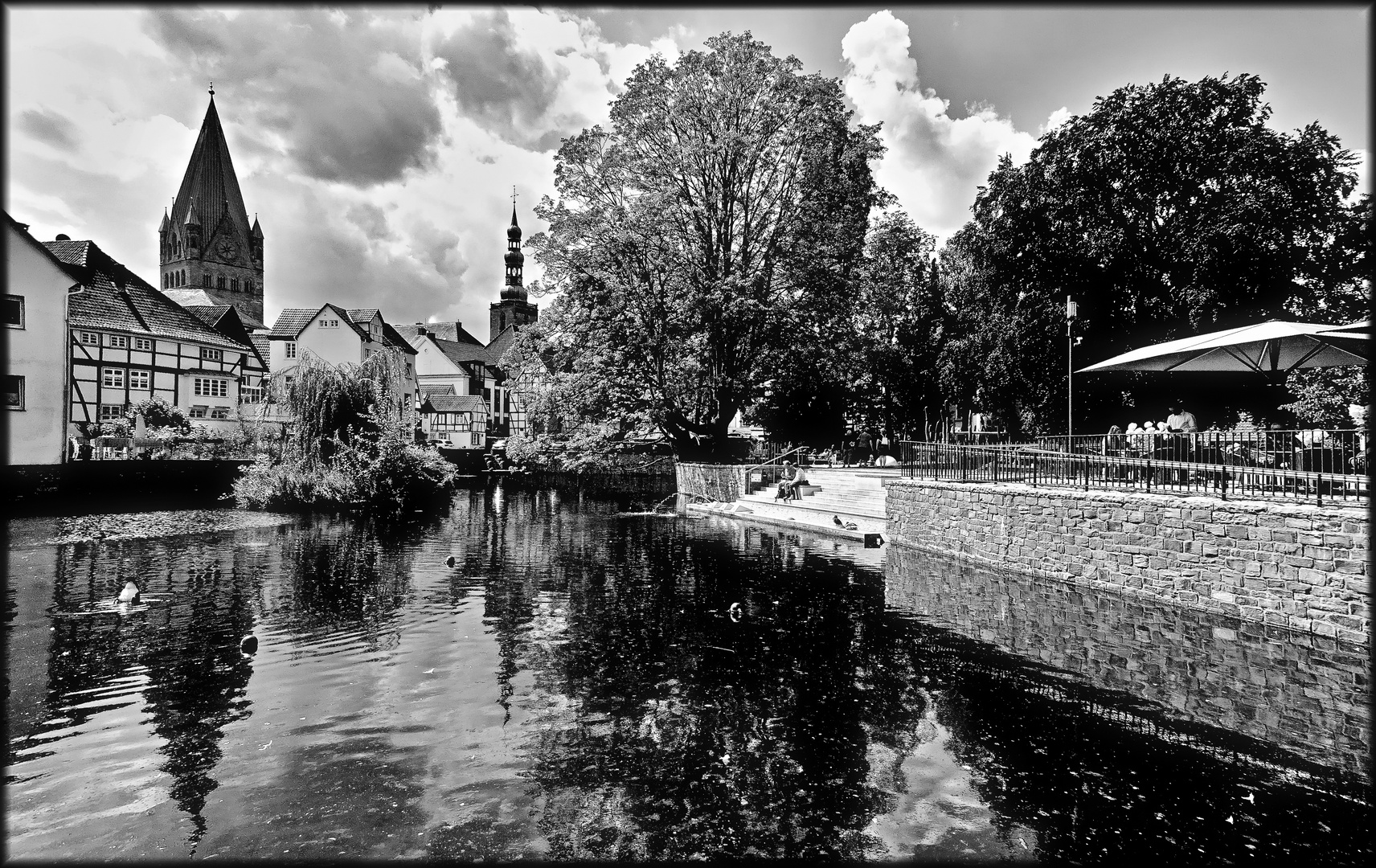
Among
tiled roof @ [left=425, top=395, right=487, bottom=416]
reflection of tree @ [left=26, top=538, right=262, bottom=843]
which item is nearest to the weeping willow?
reflection of tree @ [left=26, top=538, right=262, bottom=843]

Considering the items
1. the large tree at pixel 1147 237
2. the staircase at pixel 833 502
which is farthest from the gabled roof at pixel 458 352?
the large tree at pixel 1147 237

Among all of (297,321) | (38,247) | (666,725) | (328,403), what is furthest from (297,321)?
(666,725)

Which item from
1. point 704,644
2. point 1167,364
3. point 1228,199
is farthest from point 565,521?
point 1228,199

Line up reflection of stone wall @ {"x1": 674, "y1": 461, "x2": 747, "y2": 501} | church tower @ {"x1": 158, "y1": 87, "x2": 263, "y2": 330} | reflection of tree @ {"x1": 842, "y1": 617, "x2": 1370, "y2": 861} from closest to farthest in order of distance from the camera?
reflection of tree @ {"x1": 842, "y1": 617, "x2": 1370, "y2": 861}
reflection of stone wall @ {"x1": 674, "y1": 461, "x2": 747, "y2": 501}
church tower @ {"x1": 158, "y1": 87, "x2": 263, "y2": 330}

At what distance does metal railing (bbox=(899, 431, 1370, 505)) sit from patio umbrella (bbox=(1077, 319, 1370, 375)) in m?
1.53

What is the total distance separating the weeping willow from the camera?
31.0 meters

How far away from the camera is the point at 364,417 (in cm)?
3222

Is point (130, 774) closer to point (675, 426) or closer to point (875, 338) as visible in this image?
point (675, 426)

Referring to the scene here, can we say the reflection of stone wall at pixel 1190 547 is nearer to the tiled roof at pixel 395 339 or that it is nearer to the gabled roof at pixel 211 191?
the tiled roof at pixel 395 339

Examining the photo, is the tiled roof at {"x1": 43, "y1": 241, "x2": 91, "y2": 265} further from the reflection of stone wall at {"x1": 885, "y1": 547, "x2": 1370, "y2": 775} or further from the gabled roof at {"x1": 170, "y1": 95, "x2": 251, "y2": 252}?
the gabled roof at {"x1": 170, "y1": 95, "x2": 251, "y2": 252}

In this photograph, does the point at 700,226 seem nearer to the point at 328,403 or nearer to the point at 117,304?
the point at 328,403

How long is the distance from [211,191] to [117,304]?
253ft

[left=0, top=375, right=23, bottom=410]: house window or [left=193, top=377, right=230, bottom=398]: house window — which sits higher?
[left=193, top=377, right=230, bottom=398]: house window

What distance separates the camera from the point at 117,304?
4116 cm
